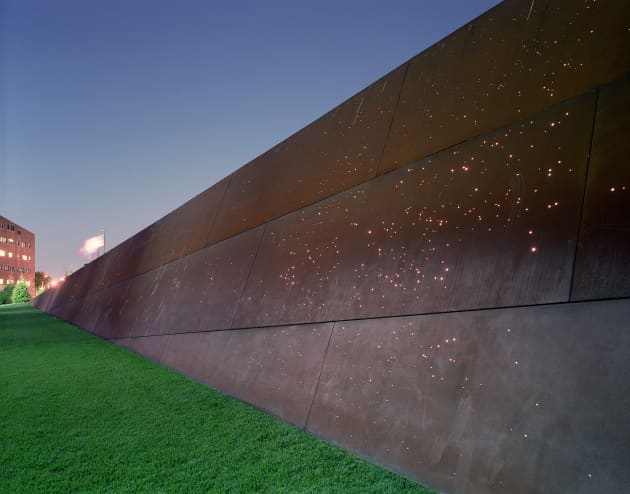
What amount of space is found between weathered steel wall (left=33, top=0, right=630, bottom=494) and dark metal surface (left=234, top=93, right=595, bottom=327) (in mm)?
16

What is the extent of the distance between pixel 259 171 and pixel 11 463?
600 centimetres

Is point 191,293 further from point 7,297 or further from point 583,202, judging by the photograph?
point 7,297

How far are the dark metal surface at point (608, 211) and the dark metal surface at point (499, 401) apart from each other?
0.46 ft

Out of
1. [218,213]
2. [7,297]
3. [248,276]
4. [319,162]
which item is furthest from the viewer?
[7,297]

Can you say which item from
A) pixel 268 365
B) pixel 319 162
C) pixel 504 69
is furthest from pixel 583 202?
pixel 319 162

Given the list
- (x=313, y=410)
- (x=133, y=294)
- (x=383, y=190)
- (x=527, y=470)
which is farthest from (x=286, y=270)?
(x=133, y=294)

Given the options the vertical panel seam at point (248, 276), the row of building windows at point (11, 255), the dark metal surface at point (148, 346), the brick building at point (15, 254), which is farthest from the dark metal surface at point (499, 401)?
the row of building windows at point (11, 255)

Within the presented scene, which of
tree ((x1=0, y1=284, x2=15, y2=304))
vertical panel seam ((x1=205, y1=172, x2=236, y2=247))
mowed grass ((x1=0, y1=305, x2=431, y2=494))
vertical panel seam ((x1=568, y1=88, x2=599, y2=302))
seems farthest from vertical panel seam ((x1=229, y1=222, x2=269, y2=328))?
tree ((x1=0, y1=284, x2=15, y2=304))

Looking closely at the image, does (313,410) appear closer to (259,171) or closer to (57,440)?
(57,440)

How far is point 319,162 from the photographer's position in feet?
20.4

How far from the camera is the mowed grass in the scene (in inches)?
103

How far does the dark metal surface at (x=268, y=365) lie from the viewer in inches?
151

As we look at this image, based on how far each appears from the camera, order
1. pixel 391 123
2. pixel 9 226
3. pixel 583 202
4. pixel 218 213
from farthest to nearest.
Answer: pixel 9 226 → pixel 218 213 → pixel 391 123 → pixel 583 202

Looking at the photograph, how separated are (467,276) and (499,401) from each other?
941mm
